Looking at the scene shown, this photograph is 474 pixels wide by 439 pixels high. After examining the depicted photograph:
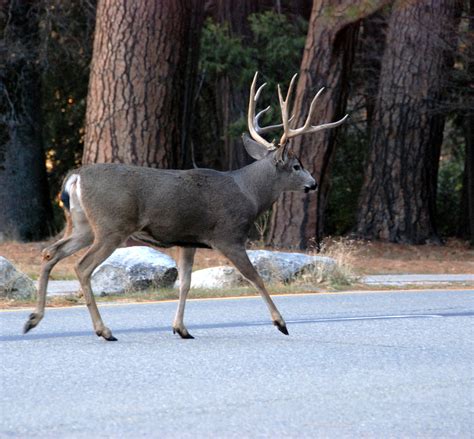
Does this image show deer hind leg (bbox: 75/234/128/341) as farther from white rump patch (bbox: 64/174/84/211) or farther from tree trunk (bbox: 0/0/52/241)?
tree trunk (bbox: 0/0/52/241)

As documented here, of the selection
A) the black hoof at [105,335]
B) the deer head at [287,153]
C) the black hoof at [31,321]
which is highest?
the deer head at [287,153]

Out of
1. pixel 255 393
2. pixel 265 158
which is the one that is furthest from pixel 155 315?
pixel 255 393

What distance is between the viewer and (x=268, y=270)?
16078mm

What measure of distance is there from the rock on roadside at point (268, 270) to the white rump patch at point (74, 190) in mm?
5157

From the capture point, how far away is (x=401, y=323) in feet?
38.4

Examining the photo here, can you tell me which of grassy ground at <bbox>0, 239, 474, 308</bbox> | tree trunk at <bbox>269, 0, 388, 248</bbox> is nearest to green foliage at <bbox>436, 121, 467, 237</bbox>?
grassy ground at <bbox>0, 239, 474, 308</bbox>

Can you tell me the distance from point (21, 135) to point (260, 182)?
15753 millimetres

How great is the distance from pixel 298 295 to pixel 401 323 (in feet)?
10.8

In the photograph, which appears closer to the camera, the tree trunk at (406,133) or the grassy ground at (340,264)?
the grassy ground at (340,264)

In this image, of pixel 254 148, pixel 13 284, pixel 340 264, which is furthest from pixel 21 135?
pixel 254 148

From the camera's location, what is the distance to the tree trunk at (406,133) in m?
24.9

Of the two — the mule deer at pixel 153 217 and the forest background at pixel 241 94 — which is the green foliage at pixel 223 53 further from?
the mule deer at pixel 153 217

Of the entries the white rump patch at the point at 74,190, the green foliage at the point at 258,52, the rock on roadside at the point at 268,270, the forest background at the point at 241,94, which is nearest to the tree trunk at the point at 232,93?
the forest background at the point at 241,94

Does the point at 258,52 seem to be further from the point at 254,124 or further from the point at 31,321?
the point at 31,321
